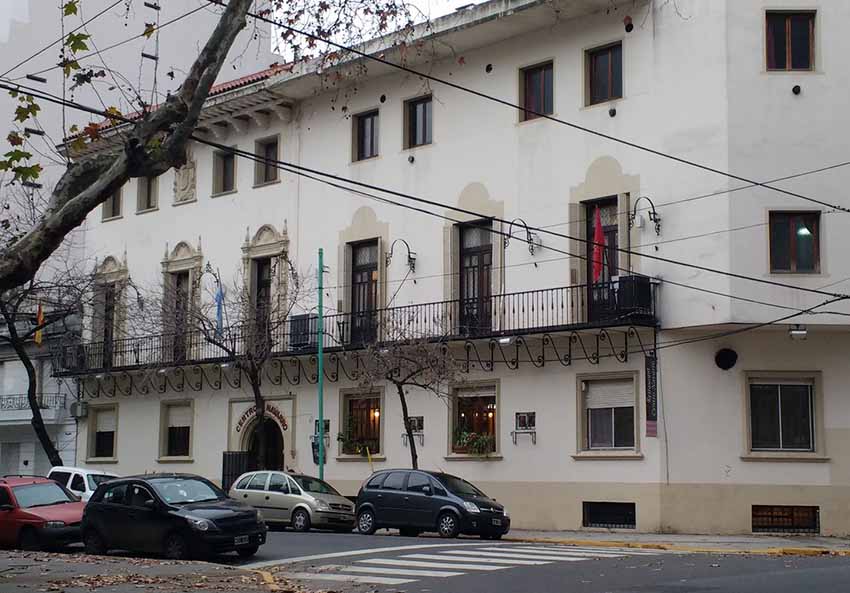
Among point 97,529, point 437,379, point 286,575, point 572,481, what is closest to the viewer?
point 286,575

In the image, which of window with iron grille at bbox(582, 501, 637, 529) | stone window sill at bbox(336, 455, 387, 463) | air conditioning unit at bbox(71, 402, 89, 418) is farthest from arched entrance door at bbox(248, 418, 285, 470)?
window with iron grille at bbox(582, 501, 637, 529)

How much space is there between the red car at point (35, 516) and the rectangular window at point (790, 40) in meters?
18.3

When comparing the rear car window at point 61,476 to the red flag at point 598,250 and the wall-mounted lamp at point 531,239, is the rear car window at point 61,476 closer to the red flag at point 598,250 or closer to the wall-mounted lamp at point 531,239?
the wall-mounted lamp at point 531,239

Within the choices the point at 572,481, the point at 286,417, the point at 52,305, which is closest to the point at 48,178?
the point at 52,305

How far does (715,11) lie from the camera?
2803 centimetres

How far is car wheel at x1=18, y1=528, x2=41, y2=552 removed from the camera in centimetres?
2395

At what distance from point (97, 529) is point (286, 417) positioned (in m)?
14.1

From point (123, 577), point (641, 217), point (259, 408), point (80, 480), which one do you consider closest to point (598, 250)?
point (641, 217)

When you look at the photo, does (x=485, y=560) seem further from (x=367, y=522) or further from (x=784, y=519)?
(x=784, y=519)

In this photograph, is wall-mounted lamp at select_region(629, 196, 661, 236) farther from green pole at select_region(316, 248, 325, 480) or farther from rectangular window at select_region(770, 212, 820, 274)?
green pole at select_region(316, 248, 325, 480)

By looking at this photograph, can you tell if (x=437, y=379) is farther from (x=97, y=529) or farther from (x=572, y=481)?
(x=97, y=529)

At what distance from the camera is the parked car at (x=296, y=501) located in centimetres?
2866

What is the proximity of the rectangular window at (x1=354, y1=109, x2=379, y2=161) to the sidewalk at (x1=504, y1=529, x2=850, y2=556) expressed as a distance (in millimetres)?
12406

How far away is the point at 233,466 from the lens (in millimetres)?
36906
